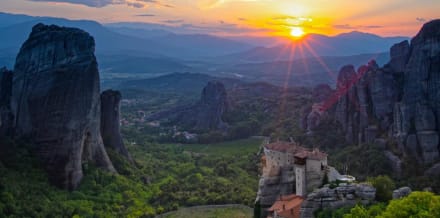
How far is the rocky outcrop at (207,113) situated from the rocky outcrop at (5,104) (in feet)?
220

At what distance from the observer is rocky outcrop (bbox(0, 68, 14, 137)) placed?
63812 mm

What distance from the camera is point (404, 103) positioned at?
6888cm

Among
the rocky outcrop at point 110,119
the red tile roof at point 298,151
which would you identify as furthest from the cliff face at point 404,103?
the rocky outcrop at point 110,119

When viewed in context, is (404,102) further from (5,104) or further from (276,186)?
(5,104)

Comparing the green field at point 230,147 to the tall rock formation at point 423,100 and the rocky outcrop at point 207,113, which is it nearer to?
the rocky outcrop at point 207,113

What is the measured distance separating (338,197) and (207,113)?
96745 mm

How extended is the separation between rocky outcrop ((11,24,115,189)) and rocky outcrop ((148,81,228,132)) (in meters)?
65.6

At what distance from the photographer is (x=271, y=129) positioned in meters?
118

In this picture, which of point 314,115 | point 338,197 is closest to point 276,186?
point 338,197

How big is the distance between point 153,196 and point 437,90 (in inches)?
1473

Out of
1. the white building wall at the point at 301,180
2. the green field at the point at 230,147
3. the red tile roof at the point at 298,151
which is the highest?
the red tile roof at the point at 298,151

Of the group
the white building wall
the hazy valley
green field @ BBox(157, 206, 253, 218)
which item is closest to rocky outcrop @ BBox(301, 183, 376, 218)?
the hazy valley

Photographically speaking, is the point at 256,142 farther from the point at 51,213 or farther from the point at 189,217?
the point at 51,213

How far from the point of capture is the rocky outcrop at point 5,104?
63.8 meters
